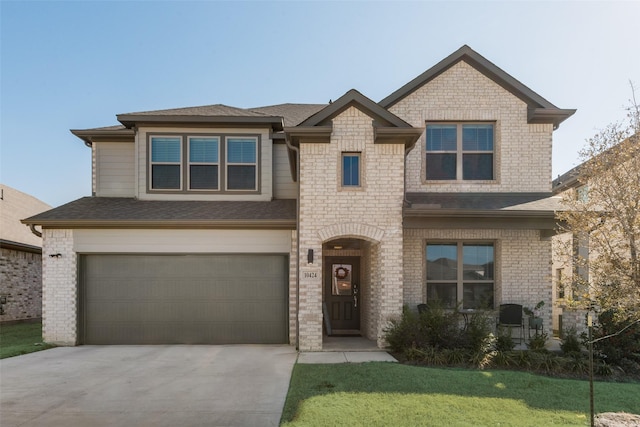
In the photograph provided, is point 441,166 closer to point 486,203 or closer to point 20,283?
point 486,203

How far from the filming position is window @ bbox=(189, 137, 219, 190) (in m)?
11.8

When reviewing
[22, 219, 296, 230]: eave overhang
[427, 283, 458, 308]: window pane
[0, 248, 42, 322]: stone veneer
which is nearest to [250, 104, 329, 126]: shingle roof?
[22, 219, 296, 230]: eave overhang

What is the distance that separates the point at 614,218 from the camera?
570 cm

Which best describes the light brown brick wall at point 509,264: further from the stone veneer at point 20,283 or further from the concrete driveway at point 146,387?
the stone veneer at point 20,283

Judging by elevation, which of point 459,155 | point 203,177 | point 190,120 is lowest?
point 203,177

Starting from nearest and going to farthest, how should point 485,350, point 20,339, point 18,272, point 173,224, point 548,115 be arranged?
point 485,350 → point 173,224 → point 548,115 → point 20,339 → point 18,272

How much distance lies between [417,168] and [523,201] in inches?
111

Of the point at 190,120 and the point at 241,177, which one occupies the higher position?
the point at 190,120

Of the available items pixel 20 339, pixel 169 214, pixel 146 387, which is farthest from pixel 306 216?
pixel 20 339

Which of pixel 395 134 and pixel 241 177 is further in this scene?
pixel 241 177

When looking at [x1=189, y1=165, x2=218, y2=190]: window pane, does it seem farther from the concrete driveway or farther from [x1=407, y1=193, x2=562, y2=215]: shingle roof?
[x1=407, y1=193, x2=562, y2=215]: shingle roof

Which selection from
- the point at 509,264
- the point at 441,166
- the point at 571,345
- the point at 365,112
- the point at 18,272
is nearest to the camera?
the point at 571,345

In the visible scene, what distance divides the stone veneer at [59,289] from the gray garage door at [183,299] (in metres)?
0.23

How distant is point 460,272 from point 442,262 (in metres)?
0.53
